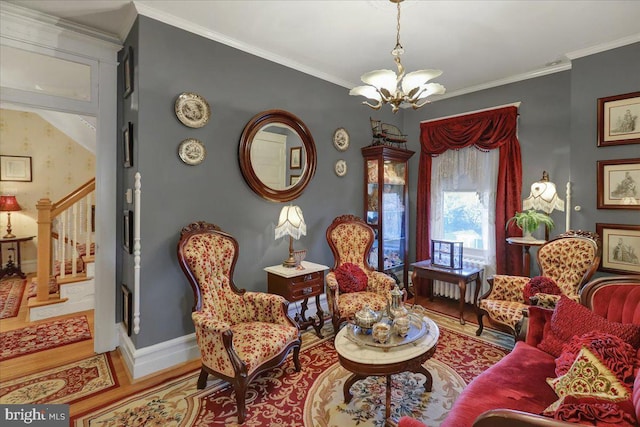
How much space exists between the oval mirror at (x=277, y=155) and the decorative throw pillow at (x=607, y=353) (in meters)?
2.66

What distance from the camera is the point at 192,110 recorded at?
2.76 metres

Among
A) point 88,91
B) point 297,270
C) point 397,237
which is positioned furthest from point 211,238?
point 397,237

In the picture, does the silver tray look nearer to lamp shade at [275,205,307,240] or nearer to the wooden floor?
lamp shade at [275,205,307,240]

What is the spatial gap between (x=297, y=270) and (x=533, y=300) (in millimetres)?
2059

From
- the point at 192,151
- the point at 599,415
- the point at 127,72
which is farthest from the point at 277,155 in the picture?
the point at 599,415

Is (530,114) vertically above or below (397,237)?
above

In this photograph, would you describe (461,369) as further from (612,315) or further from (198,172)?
(198,172)

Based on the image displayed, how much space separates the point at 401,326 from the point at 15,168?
6895mm

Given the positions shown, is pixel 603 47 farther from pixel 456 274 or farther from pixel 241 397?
pixel 241 397

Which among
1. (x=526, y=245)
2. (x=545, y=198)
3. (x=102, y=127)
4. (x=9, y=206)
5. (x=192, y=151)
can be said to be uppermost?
(x=102, y=127)

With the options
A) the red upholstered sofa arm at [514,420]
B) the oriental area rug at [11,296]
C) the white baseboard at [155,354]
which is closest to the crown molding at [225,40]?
the white baseboard at [155,354]

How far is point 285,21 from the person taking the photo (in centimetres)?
267

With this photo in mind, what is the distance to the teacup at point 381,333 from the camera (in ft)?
6.42

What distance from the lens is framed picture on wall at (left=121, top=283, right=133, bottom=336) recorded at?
2.69 m
